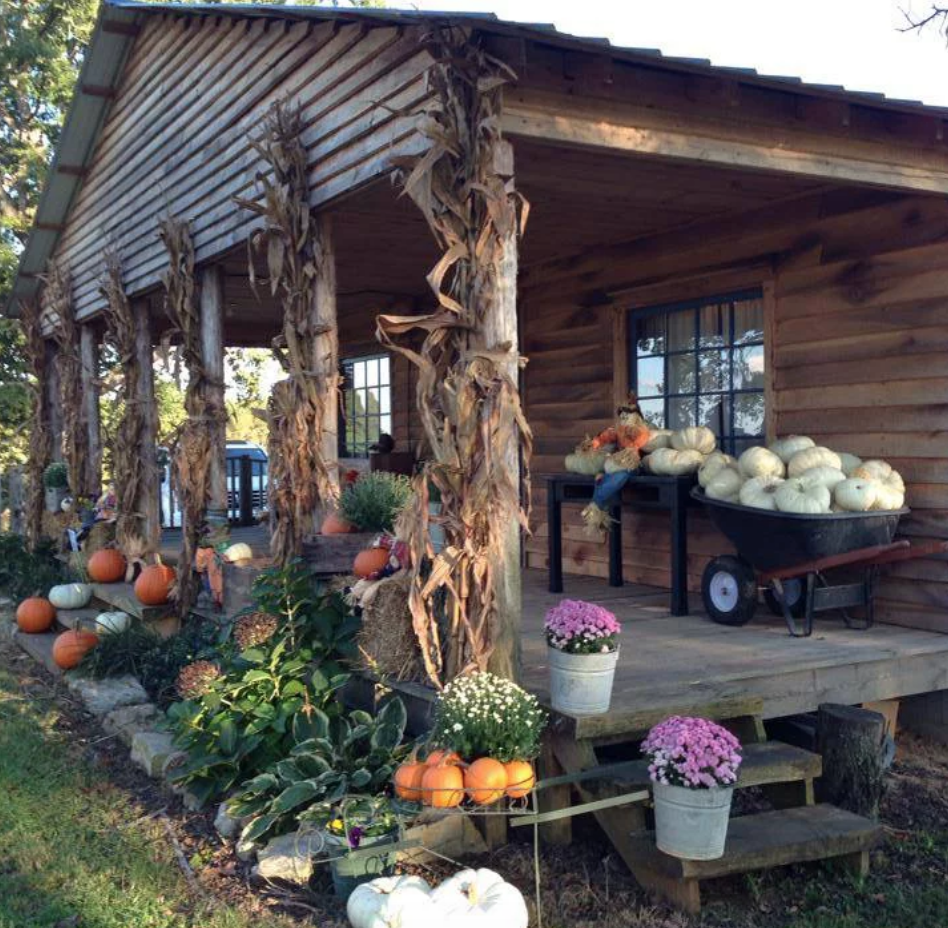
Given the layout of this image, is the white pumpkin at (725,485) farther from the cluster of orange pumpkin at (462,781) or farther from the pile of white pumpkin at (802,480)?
the cluster of orange pumpkin at (462,781)

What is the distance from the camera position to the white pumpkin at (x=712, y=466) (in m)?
5.49

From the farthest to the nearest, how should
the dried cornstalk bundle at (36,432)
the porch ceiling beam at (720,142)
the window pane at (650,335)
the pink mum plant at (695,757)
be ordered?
1. the dried cornstalk bundle at (36,432)
2. the window pane at (650,335)
3. the porch ceiling beam at (720,142)
4. the pink mum plant at (695,757)

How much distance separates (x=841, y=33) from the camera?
10.6 meters

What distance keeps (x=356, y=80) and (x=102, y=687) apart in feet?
13.0

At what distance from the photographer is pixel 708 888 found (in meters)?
3.45

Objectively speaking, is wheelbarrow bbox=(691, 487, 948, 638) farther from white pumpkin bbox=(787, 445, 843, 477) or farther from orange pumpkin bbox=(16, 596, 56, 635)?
orange pumpkin bbox=(16, 596, 56, 635)

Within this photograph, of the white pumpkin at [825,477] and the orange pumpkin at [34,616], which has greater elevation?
the white pumpkin at [825,477]

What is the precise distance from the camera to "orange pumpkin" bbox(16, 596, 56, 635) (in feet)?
25.9

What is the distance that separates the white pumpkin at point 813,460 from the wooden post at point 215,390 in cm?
379

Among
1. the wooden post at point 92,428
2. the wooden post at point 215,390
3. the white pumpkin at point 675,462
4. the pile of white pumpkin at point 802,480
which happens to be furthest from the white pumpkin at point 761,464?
the wooden post at point 92,428

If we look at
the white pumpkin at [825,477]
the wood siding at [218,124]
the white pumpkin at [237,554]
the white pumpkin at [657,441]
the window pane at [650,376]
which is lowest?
the white pumpkin at [237,554]

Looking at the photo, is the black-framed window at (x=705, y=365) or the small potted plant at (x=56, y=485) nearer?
the black-framed window at (x=705, y=365)

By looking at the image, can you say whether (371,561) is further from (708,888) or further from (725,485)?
(708,888)

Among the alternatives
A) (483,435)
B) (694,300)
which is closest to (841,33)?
(694,300)
